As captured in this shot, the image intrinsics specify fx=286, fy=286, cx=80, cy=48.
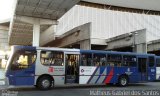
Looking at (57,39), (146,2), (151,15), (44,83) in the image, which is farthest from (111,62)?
(151,15)

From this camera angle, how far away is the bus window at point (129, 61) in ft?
67.6

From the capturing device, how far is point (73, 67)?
1823cm

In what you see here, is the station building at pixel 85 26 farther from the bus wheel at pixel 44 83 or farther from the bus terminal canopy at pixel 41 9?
the bus wheel at pixel 44 83

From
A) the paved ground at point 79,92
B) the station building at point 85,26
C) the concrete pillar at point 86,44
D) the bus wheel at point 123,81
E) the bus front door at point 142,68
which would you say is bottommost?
the paved ground at point 79,92

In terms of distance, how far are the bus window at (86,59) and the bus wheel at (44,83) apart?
2.76 metres

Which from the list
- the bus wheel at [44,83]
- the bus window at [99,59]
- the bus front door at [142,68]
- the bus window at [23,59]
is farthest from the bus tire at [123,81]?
the bus window at [23,59]

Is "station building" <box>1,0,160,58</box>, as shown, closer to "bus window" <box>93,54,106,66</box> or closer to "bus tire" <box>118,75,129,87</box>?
"bus window" <box>93,54,106,66</box>

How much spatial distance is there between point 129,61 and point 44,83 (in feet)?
23.3

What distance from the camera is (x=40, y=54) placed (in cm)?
1684

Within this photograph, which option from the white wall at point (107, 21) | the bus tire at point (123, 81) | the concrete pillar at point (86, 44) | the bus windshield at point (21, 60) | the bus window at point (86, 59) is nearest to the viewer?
the bus windshield at point (21, 60)

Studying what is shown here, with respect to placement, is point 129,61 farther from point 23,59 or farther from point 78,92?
point 23,59

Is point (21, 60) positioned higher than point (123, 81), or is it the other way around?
point (21, 60)

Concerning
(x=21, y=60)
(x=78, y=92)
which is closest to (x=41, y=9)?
(x=21, y=60)

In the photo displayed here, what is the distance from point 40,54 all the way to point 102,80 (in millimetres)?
4983
